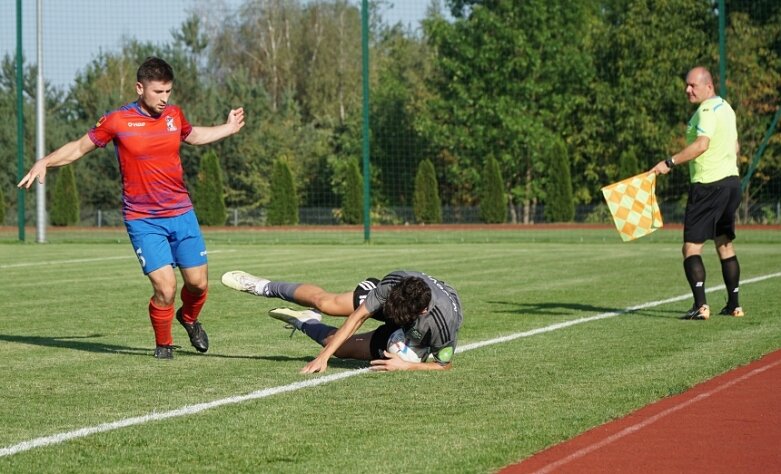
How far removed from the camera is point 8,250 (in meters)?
27.3

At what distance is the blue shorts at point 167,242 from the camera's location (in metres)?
9.44

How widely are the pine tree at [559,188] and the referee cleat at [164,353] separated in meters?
42.3

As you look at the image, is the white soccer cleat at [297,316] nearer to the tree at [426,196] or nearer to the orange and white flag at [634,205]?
the orange and white flag at [634,205]

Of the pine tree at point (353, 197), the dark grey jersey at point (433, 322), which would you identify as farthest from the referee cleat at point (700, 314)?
the pine tree at point (353, 197)

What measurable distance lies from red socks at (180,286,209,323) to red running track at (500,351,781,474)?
3.93 m

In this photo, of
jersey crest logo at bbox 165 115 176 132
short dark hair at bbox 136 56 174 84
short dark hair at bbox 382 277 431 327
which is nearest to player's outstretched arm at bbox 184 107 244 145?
jersey crest logo at bbox 165 115 176 132

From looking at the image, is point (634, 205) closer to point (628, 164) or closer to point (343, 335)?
point (343, 335)

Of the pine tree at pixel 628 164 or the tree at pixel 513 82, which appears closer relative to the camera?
the pine tree at pixel 628 164

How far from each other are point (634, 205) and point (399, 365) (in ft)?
15.3

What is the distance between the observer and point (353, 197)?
155 ft

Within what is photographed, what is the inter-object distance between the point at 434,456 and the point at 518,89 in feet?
172

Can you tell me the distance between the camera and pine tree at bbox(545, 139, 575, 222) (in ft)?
167

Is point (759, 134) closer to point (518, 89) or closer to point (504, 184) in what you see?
point (504, 184)

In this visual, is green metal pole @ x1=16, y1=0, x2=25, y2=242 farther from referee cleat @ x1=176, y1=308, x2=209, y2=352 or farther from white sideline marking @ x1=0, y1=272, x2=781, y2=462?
white sideline marking @ x1=0, y1=272, x2=781, y2=462
